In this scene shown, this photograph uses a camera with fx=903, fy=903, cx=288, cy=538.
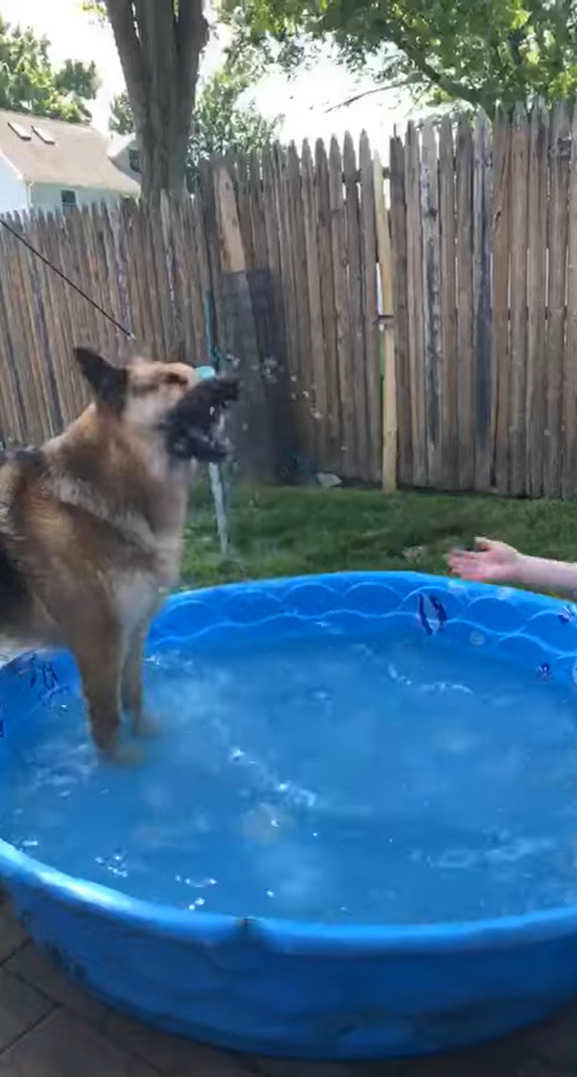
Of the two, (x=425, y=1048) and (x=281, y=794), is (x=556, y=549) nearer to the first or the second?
(x=281, y=794)

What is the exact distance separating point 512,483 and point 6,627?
4183 millimetres

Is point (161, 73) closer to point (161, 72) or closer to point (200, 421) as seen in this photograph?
point (161, 72)

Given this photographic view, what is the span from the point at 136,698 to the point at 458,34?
16.1 metres

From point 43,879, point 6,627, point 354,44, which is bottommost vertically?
point 43,879

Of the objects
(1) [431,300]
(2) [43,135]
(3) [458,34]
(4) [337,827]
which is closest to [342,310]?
(1) [431,300]

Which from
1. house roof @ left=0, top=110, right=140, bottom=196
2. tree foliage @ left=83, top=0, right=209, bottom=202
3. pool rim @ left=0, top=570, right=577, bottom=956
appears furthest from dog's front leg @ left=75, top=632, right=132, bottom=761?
house roof @ left=0, top=110, right=140, bottom=196

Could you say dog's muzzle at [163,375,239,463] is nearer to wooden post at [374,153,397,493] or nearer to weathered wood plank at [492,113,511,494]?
weathered wood plank at [492,113,511,494]

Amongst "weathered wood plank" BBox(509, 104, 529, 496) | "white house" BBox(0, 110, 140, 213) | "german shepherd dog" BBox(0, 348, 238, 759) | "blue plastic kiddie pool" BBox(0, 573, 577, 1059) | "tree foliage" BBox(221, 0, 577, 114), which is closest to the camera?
"blue plastic kiddie pool" BBox(0, 573, 577, 1059)

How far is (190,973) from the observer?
7.03 feet

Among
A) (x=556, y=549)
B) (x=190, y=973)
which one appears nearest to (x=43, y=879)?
(x=190, y=973)

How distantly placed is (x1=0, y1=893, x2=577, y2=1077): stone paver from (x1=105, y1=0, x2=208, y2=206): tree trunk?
28.6ft

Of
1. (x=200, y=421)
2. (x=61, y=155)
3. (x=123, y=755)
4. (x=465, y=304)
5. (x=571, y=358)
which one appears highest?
(x=61, y=155)

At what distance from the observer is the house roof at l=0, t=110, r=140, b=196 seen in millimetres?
39500

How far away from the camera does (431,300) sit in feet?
21.6
